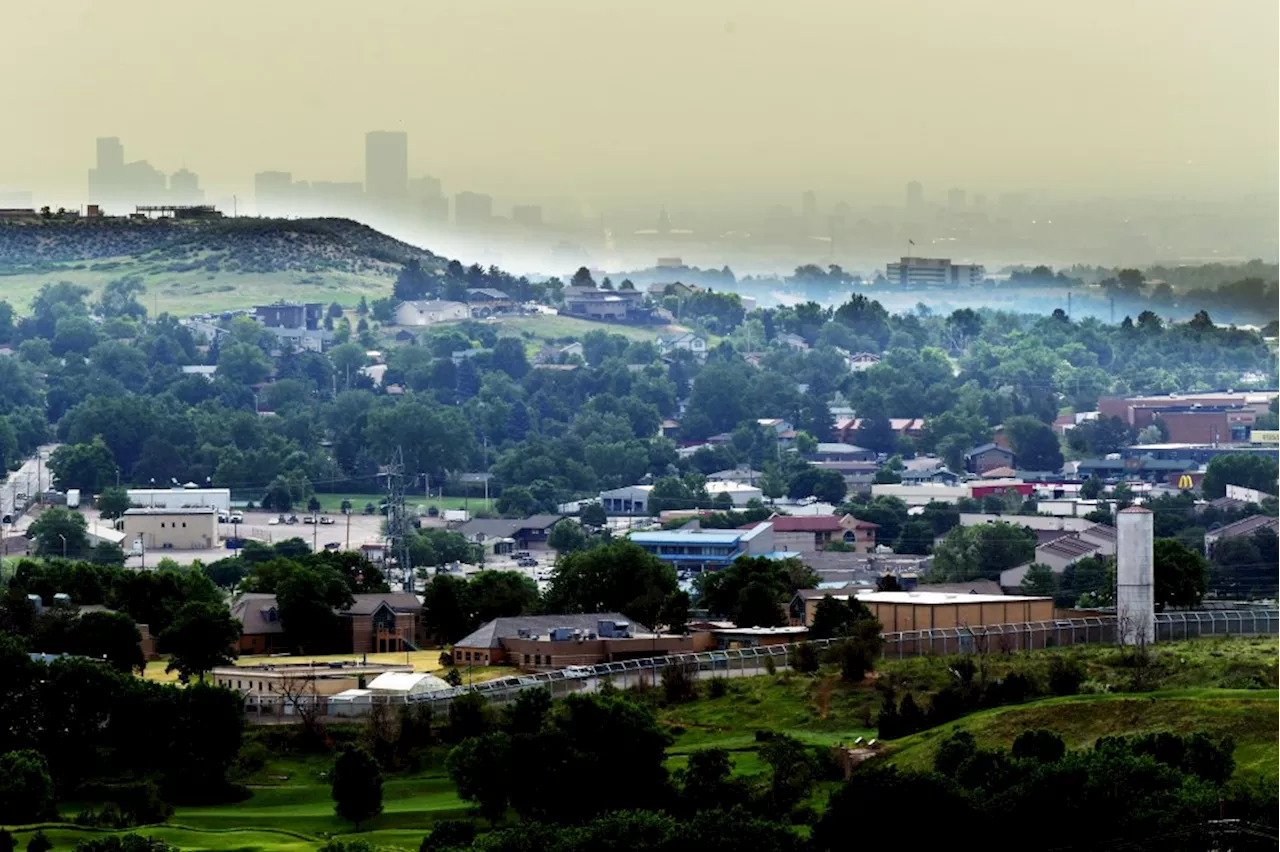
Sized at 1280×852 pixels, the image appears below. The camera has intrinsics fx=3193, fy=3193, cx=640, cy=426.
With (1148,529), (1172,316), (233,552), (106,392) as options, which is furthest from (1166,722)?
(1172,316)

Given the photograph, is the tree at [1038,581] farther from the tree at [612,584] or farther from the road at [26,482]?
the road at [26,482]

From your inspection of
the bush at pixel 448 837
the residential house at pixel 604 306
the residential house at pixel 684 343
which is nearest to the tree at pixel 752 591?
the bush at pixel 448 837

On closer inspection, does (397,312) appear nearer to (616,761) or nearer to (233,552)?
(233,552)

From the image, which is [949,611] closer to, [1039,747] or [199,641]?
[199,641]

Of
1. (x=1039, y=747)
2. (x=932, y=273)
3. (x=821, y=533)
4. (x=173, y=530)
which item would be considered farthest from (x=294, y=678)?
(x=932, y=273)

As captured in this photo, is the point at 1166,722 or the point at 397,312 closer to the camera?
the point at 1166,722
